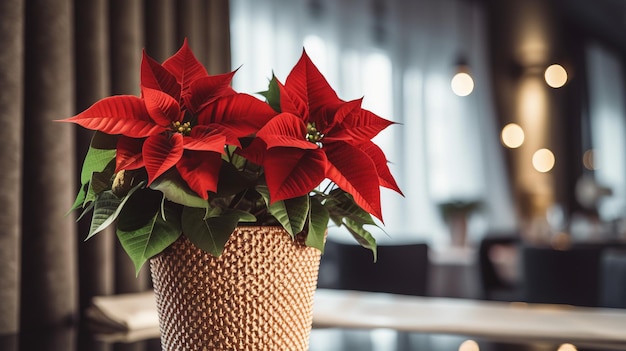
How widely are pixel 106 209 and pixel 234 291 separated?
0.12 meters

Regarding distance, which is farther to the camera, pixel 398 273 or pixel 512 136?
pixel 512 136

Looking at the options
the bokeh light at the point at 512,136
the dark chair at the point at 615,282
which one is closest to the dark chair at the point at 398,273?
the dark chair at the point at 615,282

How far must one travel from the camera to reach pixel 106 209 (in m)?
0.45

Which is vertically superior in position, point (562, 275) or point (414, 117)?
point (414, 117)

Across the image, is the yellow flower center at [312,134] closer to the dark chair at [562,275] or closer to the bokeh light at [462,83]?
the dark chair at [562,275]

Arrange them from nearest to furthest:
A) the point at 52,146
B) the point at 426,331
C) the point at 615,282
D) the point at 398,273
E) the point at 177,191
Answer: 1. the point at 177,191
2. the point at 426,331
3. the point at 52,146
4. the point at 615,282
5. the point at 398,273

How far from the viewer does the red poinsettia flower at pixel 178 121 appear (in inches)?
16.6

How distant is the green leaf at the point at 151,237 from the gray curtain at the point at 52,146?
0.63 meters

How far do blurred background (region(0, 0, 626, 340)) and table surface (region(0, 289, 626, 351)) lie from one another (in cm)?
27

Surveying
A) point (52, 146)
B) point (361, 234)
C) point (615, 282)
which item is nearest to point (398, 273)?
point (615, 282)

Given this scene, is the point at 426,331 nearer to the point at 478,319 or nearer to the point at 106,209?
the point at 478,319

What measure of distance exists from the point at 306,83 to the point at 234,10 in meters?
2.43

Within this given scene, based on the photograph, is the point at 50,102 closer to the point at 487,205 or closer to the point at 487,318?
the point at 487,318

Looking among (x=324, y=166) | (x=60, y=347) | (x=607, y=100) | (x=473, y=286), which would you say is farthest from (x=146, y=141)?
(x=607, y=100)
